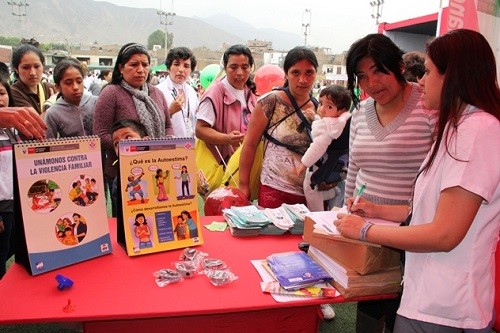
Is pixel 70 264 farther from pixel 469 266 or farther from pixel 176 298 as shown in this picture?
pixel 469 266

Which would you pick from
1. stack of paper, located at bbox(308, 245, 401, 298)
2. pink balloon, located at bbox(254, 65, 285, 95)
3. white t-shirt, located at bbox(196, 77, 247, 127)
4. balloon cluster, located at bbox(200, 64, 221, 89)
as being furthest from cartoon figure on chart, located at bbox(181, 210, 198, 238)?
balloon cluster, located at bbox(200, 64, 221, 89)

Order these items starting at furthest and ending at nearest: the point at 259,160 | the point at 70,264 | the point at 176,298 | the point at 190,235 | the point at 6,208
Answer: the point at 259,160 < the point at 6,208 < the point at 190,235 < the point at 70,264 < the point at 176,298

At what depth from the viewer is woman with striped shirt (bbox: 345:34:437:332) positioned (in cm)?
151

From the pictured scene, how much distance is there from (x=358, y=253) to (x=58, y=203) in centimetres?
95

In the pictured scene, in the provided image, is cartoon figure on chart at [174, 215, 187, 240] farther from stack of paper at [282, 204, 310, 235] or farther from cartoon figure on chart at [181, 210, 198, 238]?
stack of paper at [282, 204, 310, 235]

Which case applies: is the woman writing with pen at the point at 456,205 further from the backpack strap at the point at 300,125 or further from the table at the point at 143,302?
the backpack strap at the point at 300,125

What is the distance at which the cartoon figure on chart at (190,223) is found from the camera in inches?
58.4

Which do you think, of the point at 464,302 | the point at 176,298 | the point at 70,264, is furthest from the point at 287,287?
the point at 70,264

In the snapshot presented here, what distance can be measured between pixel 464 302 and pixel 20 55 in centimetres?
331

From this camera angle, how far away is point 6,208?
2.07m

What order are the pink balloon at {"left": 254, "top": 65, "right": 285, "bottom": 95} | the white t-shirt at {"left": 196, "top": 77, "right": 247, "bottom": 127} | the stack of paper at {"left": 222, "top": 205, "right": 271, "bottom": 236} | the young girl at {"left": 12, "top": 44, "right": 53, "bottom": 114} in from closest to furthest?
the stack of paper at {"left": 222, "top": 205, "right": 271, "bottom": 236}, the white t-shirt at {"left": 196, "top": 77, "right": 247, "bottom": 127}, the young girl at {"left": 12, "top": 44, "right": 53, "bottom": 114}, the pink balloon at {"left": 254, "top": 65, "right": 285, "bottom": 95}

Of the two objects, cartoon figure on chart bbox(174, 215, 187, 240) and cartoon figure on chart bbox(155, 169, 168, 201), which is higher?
cartoon figure on chart bbox(155, 169, 168, 201)

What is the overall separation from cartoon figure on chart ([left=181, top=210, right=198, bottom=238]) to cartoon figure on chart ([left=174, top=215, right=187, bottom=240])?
0.01 m

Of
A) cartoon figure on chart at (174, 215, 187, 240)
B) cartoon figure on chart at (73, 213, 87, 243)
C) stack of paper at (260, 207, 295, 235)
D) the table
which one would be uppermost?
cartoon figure on chart at (73, 213, 87, 243)
